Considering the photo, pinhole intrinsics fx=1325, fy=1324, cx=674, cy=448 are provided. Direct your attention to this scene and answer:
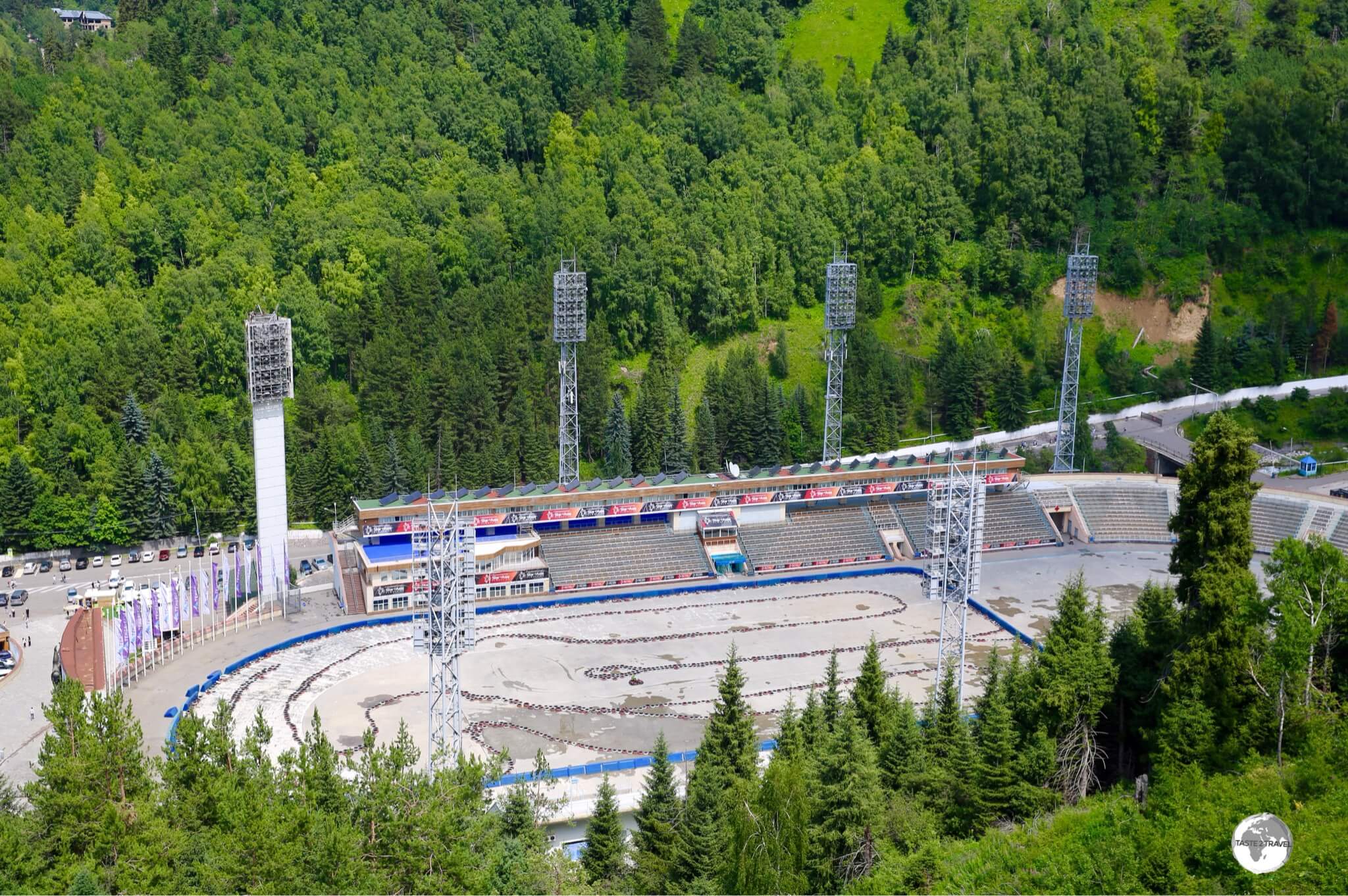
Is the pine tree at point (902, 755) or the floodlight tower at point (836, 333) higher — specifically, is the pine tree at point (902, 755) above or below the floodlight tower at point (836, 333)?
below

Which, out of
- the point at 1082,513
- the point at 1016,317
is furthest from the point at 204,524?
the point at 1016,317

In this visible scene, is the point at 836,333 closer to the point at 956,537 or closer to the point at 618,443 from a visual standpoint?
the point at 618,443

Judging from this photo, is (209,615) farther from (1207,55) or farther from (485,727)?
(1207,55)

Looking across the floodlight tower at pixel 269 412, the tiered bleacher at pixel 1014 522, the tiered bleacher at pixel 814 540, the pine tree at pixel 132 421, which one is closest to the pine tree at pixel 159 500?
the pine tree at pixel 132 421

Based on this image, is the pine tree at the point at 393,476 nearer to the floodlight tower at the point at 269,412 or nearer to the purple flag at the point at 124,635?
the floodlight tower at the point at 269,412

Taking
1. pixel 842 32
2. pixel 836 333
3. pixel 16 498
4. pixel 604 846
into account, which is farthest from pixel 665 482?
pixel 842 32
